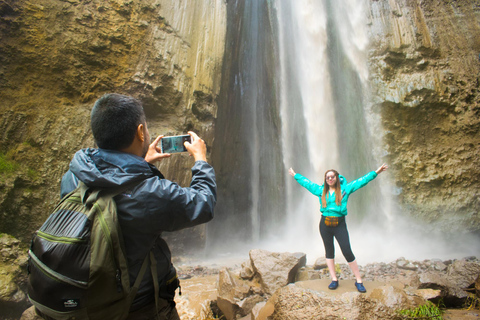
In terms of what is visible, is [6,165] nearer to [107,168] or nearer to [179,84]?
[179,84]

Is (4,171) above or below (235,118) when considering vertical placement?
below

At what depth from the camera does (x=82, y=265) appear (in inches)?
42.0

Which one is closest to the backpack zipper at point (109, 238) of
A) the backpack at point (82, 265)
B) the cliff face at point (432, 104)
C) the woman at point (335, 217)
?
the backpack at point (82, 265)

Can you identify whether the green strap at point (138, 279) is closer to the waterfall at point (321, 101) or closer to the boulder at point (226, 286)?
the boulder at point (226, 286)

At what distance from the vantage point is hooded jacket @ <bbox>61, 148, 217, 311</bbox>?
3.94 feet

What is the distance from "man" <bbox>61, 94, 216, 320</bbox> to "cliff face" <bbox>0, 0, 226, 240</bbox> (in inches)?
227

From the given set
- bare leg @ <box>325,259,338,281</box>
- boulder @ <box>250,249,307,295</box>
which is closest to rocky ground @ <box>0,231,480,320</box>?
boulder @ <box>250,249,307,295</box>

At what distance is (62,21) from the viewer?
7070 millimetres

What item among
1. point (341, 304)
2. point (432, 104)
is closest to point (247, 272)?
point (341, 304)

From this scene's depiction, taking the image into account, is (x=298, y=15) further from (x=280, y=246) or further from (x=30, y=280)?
(x=30, y=280)

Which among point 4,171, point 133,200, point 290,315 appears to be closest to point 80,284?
point 133,200

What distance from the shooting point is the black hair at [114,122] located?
1379mm

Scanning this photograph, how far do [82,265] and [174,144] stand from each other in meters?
0.85

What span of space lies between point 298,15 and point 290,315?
11.8 m
